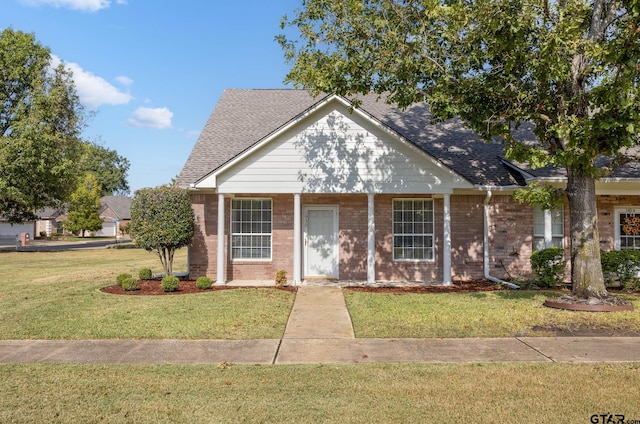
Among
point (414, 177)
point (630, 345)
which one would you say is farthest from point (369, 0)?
point (630, 345)

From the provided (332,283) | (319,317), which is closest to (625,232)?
(332,283)

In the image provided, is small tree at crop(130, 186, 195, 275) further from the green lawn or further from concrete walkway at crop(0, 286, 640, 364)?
concrete walkway at crop(0, 286, 640, 364)

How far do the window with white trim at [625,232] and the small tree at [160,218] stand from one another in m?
13.4

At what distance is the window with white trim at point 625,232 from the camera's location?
15.0 m

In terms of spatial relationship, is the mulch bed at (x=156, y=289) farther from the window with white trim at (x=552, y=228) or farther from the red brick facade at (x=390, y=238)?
the window with white trim at (x=552, y=228)

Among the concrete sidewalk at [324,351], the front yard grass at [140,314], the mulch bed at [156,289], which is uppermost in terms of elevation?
the mulch bed at [156,289]

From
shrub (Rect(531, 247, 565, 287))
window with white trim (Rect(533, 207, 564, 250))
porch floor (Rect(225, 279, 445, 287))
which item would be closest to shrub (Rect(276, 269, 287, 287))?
porch floor (Rect(225, 279, 445, 287))

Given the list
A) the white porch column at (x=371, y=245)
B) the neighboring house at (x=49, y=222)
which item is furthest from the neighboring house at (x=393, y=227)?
the neighboring house at (x=49, y=222)

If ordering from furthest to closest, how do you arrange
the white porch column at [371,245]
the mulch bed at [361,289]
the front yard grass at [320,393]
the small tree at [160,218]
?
the white porch column at [371,245], the small tree at [160,218], the mulch bed at [361,289], the front yard grass at [320,393]

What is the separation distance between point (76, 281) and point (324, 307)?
9.57 metres

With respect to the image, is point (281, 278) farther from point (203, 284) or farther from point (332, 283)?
point (203, 284)

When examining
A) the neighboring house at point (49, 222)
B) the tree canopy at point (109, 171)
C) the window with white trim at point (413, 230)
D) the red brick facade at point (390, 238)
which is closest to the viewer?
the red brick facade at point (390, 238)

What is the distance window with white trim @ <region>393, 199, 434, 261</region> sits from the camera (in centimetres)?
Answer: 1506

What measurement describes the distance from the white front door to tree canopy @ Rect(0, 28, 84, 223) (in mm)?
23960
